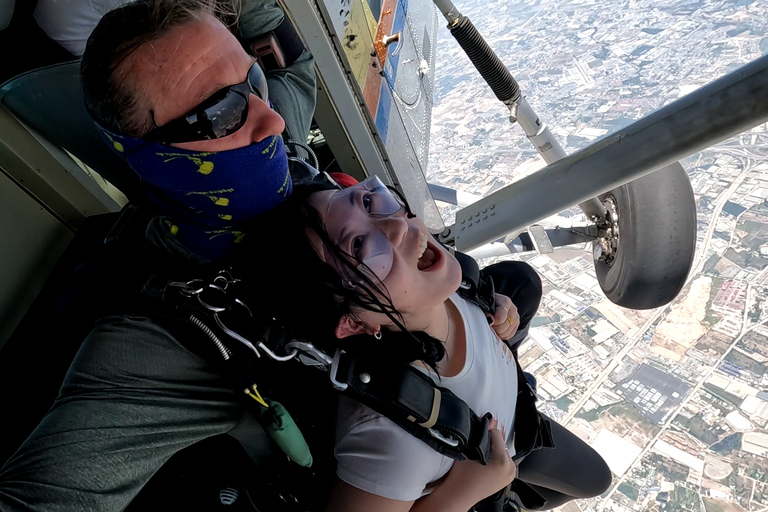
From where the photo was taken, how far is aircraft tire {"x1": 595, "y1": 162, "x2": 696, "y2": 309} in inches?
83.5

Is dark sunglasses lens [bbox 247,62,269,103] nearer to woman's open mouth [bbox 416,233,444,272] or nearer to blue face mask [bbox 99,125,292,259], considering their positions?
blue face mask [bbox 99,125,292,259]

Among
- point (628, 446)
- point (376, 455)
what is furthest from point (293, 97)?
point (628, 446)

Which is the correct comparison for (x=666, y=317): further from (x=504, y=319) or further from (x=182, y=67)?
(x=182, y=67)

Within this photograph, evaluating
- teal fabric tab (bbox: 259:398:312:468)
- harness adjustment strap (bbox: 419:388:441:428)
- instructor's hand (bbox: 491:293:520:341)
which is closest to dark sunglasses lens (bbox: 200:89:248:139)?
teal fabric tab (bbox: 259:398:312:468)

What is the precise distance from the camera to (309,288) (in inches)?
35.4

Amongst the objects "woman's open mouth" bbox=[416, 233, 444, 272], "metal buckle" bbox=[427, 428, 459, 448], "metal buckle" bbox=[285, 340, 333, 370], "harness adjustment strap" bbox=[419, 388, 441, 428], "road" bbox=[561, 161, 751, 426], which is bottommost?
"road" bbox=[561, 161, 751, 426]

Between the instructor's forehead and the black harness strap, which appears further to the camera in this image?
the black harness strap

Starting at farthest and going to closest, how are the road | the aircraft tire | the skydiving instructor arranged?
the road → the aircraft tire → the skydiving instructor

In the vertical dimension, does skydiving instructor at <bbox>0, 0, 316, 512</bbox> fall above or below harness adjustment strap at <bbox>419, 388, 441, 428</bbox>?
above

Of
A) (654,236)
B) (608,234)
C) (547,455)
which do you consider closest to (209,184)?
(547,455)

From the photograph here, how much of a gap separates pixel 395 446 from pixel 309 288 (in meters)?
0.38

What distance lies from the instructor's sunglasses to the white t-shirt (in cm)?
65

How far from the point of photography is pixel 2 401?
112 cm

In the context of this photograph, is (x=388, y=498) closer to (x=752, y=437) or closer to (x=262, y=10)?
(x=262, y=10)
